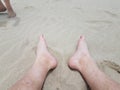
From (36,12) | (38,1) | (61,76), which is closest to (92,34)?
(61,76)

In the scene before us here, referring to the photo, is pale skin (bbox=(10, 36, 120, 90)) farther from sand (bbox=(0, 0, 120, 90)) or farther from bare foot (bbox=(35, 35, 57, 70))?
sand (bbox=(0, 0, 120, 90))

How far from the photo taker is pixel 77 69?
88.6 inches

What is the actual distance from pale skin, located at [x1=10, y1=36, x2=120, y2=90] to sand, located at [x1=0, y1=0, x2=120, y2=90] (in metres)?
0.11

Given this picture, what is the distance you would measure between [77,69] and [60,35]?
37.2 inches

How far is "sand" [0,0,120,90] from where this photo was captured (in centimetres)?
225

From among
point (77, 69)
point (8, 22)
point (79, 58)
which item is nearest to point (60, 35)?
point (79, 58)

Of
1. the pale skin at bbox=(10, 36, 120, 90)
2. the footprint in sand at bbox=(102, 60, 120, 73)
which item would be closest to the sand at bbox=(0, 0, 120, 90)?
the footprint in sand at bbox=(102, 60, 120, 73)

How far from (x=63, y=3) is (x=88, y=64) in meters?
2.49

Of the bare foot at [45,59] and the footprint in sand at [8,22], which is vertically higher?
the bare foot at [45,59]

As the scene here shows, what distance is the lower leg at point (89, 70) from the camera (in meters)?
1.81

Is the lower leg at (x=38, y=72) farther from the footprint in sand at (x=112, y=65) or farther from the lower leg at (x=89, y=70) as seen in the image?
the footprint in sand at (x=112, y=65)

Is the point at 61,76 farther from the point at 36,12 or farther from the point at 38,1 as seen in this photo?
the point at 38,1

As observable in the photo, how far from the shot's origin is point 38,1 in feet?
15.1

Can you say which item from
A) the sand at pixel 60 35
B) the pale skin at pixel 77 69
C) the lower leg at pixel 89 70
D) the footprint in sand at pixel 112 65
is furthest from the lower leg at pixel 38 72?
the footprint in sand at pixel 112 65
